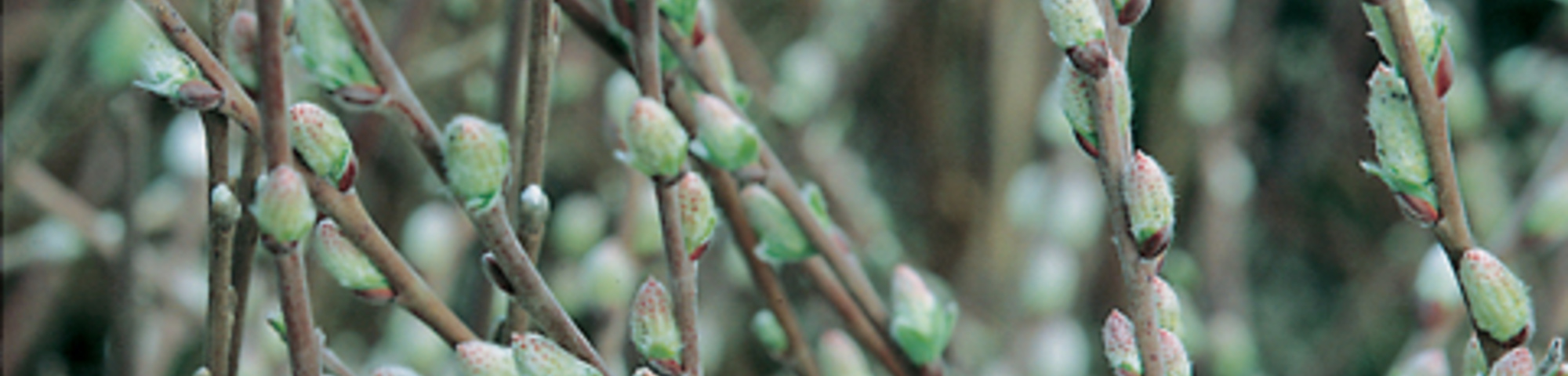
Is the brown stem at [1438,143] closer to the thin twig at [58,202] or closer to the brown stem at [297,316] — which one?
the brown stem at [297,316]

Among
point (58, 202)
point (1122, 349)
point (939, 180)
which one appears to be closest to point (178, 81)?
point (1122, 349)

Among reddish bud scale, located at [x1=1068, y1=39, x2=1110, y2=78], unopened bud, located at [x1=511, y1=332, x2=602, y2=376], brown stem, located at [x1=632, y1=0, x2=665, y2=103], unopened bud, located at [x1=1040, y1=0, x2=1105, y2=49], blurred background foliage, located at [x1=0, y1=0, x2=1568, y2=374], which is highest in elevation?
brown stem, located at [x1=632, y1=0, x2=665, y2=103]

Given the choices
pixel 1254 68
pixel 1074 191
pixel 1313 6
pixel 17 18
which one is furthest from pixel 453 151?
pixel 1313 6

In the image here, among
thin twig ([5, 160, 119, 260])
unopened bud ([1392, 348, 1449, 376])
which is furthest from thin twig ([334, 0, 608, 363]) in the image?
thin twig ([5, 160, 119, 260])

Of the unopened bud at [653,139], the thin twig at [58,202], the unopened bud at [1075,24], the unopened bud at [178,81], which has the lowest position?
the unopened bud at [1075,24]

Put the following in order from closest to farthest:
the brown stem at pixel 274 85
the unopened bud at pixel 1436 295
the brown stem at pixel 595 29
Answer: the brown stem at pixel 274 85 → the brown stem at pixel 595 29 → the unopened bud at pixel 1436 295

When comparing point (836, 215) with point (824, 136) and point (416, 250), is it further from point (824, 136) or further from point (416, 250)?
point (416, 250)

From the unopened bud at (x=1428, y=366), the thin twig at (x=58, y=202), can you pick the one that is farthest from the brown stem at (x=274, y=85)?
the thin twig at (x=58, y=202)

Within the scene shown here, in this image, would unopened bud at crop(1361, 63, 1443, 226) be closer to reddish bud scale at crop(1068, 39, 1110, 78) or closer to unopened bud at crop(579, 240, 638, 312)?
reddish bud scale at crop(1068, 39, 1110, 78)
